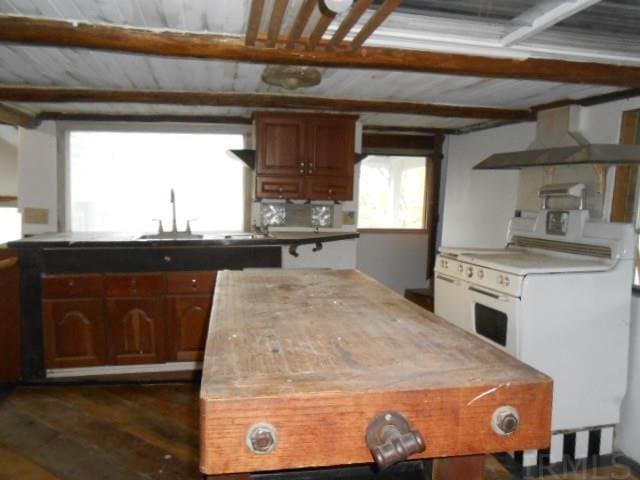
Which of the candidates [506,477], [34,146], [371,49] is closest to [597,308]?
[506,477]

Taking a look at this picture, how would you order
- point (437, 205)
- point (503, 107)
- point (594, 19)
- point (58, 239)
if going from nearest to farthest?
point (594, 19), point (58, 239), point (503, 107), point (437, 205)

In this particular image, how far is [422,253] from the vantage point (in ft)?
17.0

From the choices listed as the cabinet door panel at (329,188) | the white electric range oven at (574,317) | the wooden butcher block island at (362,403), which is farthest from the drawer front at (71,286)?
the white electric range oven at (574,317)

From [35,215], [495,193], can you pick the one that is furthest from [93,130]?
[495,193]

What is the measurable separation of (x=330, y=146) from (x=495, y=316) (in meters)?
2.11

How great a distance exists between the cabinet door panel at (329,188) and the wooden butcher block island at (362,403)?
290 cm

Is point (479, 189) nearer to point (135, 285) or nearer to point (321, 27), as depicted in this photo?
point (321, 27)

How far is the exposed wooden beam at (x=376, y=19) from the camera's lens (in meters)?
1.44

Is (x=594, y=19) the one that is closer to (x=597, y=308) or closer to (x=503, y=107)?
(x=597, y=308)

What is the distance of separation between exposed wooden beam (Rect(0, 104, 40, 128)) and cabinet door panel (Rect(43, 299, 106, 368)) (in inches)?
61.2

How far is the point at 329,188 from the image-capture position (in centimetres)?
386

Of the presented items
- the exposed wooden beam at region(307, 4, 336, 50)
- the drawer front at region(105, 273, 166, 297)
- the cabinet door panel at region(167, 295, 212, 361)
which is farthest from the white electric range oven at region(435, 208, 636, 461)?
the drawer front at region(105, 273, 166, 297)

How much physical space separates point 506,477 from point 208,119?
11.8ft

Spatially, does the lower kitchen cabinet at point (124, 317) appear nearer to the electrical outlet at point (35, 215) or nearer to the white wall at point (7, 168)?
the electrical outlet at point (35, 215)
